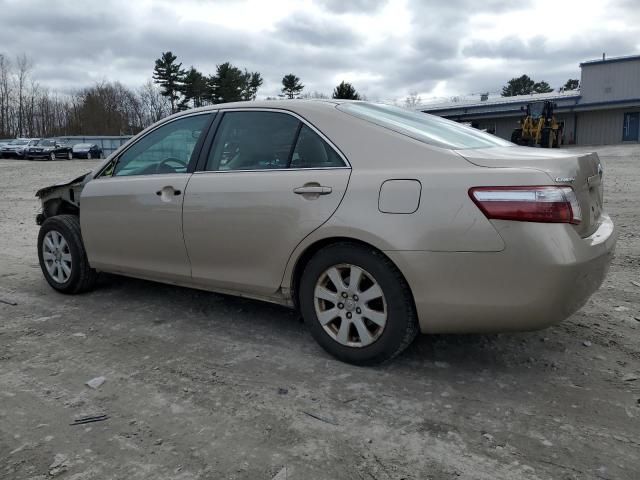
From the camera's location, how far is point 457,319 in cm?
288

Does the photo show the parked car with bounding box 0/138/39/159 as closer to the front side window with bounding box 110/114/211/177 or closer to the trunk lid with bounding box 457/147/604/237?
the front side window with bounding box 110/114/211/177

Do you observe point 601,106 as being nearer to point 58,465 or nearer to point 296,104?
point 296,104

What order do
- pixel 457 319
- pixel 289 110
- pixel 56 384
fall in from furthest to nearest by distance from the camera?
pixel 289 110, pixel 56 384, pixel 457 319

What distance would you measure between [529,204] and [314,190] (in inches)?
47.2

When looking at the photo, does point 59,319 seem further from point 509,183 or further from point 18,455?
point 509,183

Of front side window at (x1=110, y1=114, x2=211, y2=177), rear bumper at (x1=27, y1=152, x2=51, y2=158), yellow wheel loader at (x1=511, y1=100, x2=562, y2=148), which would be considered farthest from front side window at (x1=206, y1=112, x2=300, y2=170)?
rear bumper at (x1=27, y1=152, x2=51, y2=158)

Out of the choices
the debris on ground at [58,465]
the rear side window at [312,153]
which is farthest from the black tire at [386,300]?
the debris on ground at [58,465]

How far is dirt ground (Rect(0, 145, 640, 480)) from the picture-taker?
235 centimetres

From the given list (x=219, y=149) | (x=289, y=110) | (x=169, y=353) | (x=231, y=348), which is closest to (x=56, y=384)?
(x=169, y=353)

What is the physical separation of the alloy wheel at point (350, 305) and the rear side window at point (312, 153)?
2.08 ft

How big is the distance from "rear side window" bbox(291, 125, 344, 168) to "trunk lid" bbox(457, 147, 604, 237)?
2.46 ft

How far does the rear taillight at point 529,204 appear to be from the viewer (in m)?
2.63

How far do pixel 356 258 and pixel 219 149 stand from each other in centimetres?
140

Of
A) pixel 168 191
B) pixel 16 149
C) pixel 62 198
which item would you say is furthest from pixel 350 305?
pixel 16 149
